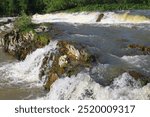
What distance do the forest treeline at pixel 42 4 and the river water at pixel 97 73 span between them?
1943 cm

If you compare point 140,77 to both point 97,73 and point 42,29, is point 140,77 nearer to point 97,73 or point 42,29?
point 97,73

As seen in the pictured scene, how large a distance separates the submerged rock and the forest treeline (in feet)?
88.5

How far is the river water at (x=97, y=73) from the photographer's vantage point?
14266 mm

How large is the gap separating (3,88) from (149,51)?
7.89m

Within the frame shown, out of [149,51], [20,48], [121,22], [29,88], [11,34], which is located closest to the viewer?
[29,88]

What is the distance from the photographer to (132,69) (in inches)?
636

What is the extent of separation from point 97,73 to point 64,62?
2340 millimetres

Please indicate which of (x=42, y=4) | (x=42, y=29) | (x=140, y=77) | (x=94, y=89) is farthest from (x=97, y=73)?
(x=42, y=4)

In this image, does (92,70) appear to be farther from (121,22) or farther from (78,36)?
(121,22)

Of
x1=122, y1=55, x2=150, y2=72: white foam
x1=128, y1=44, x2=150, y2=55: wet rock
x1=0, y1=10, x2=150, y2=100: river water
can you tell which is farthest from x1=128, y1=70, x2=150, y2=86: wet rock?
x1=128, y1=44, x2=150, y2=55: wet rock

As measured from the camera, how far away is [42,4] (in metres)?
52.6

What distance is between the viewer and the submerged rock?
16.5 metres

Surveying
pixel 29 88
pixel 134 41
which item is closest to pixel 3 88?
pixel 29 88

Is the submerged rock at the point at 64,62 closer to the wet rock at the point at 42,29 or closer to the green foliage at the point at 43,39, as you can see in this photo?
the green foliage at the point at 43,39
